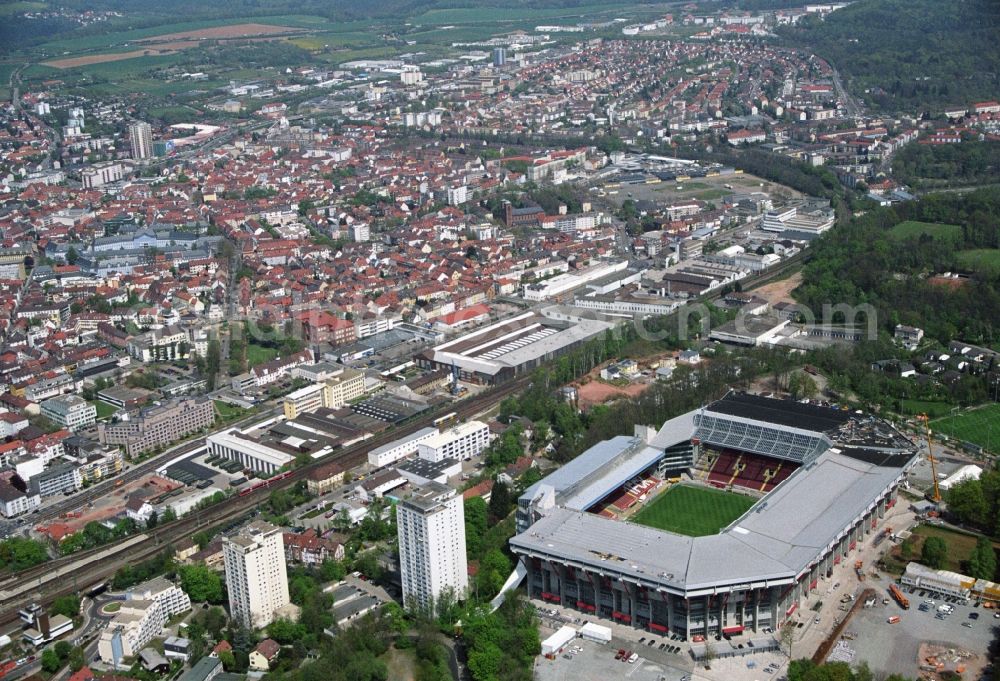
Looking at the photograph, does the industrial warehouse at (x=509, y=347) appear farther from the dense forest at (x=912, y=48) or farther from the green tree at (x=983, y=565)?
the dense forest at (x=912, y=48)

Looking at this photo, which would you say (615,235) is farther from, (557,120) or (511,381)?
(557,120)

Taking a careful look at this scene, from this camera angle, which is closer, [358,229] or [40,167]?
[358,229]

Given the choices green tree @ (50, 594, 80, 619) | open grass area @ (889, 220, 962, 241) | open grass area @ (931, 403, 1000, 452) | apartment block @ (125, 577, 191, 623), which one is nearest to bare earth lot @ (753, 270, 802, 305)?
open grass area @ (889, 220, 962, 241)

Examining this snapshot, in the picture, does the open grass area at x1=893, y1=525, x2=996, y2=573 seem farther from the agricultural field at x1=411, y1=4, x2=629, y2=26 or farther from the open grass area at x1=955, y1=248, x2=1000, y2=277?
the agricultural field at x1=411, y1=4, x2=629, y2=26

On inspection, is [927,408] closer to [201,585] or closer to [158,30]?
[201,585]

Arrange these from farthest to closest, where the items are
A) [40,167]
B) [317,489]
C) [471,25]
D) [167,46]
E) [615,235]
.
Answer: [471,25]
[167,46]
[40,167]
[615,235]
[317,489]

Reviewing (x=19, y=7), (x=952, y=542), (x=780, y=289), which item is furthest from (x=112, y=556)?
(x=19, y=7)

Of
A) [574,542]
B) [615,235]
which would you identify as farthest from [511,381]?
[615,235]
